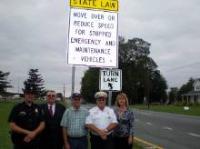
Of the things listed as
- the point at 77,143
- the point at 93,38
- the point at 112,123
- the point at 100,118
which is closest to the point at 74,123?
the point at 77,143

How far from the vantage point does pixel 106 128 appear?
332 inches

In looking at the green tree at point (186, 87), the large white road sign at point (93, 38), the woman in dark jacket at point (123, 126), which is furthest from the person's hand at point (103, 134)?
the green tree at point (186, 87)

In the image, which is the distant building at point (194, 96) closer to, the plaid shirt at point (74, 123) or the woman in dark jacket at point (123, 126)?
the woman in dark jacket at point (123, 126)

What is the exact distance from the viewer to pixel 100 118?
331 inches

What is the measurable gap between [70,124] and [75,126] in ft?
0.30

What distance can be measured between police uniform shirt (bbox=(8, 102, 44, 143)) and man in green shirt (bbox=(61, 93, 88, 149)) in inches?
19.9

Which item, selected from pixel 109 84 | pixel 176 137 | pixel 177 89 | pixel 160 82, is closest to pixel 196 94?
pixel 160 82

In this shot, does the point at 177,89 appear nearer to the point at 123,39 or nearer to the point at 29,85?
the point at 123,39

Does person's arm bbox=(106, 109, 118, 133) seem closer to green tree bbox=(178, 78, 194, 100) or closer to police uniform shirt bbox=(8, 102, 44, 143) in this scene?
police uniform shirt bbox=(8, 102, 44, 143)

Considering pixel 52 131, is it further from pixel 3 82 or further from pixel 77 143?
pixel 3 82

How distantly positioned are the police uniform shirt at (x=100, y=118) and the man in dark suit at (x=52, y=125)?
2.21ft

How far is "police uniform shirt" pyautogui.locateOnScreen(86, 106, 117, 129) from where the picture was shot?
27.5 ft

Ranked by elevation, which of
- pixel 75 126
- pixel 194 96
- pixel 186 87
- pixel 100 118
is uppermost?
pixel 186 87

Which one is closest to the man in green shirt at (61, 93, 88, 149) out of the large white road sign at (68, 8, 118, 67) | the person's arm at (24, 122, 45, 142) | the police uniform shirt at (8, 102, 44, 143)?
the person's arm at (24, 122, 45, 142)
